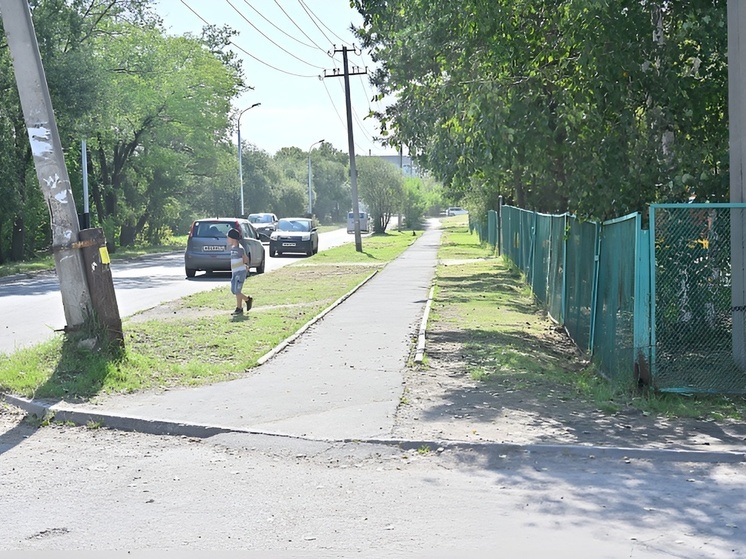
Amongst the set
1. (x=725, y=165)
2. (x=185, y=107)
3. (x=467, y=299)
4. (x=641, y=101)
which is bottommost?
(x=467, y=299)

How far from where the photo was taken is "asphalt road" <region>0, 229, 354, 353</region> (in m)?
14.9

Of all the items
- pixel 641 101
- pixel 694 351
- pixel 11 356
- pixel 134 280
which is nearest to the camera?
pixel 694 351

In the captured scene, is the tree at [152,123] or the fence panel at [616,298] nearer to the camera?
the fence panel at [616,298]

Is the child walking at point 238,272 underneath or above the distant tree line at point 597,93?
underneath

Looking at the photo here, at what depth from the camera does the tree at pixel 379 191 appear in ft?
279

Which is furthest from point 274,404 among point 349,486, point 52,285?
point 52,285

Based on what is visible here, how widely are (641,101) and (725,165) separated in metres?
1.45

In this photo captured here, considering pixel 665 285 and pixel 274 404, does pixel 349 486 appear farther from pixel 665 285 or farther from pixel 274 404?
pixel 665 285

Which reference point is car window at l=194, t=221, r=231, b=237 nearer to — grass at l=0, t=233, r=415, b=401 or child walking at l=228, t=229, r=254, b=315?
grass at l=0, t=233, r=415, b=401

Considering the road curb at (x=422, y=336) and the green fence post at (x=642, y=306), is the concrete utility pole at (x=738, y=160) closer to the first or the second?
the green fence post at (x=642, y=306)

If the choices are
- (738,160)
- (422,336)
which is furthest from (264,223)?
(738,160)

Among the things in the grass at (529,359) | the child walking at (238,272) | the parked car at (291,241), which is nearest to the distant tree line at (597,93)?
the grass at (529,359)

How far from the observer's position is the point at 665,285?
32.3ft

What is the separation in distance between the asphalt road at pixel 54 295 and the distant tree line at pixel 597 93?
19.3 feet
